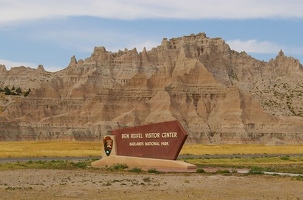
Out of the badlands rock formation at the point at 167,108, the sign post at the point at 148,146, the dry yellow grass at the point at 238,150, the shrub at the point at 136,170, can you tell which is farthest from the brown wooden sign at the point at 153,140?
the badlands rock formation at the point at 167,108

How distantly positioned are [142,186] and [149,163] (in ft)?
44.4

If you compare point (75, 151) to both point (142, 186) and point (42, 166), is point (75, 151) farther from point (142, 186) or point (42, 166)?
point (142, 186)

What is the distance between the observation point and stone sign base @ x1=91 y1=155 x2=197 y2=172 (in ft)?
139

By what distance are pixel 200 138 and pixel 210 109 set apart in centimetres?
1800

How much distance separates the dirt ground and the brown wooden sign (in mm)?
5070

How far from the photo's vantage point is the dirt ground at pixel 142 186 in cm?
2762

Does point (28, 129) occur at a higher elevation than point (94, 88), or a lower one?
lower

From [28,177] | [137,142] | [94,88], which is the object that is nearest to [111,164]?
[137,142]

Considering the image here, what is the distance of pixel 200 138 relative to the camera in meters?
154

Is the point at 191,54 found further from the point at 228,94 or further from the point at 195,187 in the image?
the point at 195,187

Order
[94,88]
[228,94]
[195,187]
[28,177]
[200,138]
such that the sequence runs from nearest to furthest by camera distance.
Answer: [195,187]
[28,177]
[200,138]
[228,94]
[94,88]

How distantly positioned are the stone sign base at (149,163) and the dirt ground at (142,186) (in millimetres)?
3651

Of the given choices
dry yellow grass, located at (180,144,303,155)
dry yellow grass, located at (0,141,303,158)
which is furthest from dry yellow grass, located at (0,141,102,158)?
dry yellow grass, located at (180,144,303,155)

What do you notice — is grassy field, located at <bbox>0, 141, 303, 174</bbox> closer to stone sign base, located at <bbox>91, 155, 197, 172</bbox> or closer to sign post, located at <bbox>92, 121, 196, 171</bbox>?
stone sign base, located at <bbox>91, 155, 197, 172</bbox>
